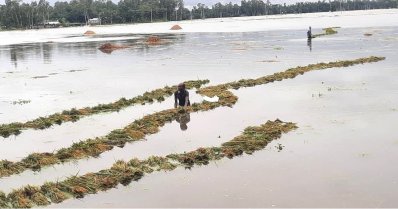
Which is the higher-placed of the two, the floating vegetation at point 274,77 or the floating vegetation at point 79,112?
the floating vegetation at point 274,77

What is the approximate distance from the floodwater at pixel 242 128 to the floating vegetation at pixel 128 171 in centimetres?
37

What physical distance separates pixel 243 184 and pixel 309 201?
1919 mm

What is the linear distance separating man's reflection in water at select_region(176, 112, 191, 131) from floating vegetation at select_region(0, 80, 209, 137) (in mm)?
3767

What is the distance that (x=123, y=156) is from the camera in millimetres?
15297

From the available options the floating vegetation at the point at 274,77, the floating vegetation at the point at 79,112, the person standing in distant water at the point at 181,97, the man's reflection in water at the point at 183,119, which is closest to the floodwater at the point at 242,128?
the man's reflection in water at the point at 183,119

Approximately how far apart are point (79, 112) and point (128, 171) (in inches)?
362

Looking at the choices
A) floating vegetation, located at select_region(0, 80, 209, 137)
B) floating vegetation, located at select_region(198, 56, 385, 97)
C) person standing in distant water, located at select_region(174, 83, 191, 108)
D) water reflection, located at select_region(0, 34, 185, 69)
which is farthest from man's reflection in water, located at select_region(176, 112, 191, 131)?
water reflection, located at select_region(0, 34, 185, 69)

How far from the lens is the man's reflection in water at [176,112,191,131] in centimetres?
1865

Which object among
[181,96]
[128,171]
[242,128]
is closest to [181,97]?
[181,96]

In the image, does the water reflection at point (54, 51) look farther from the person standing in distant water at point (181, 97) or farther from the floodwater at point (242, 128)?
the person standing in distant water at point (181, 97)

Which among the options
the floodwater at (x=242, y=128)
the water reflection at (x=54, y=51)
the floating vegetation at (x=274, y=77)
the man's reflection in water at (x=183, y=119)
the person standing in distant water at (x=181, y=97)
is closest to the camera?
the floodwater at (x=242, y=128)

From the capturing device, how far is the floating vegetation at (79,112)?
19.5 m

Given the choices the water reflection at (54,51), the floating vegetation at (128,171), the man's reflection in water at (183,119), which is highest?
the water reflection at (54,51)

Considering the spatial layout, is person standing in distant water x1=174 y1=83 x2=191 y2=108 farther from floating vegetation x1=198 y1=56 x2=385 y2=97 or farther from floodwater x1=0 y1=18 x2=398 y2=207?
floating vegetation x1=198 y1=56 x2=385 y2=97
